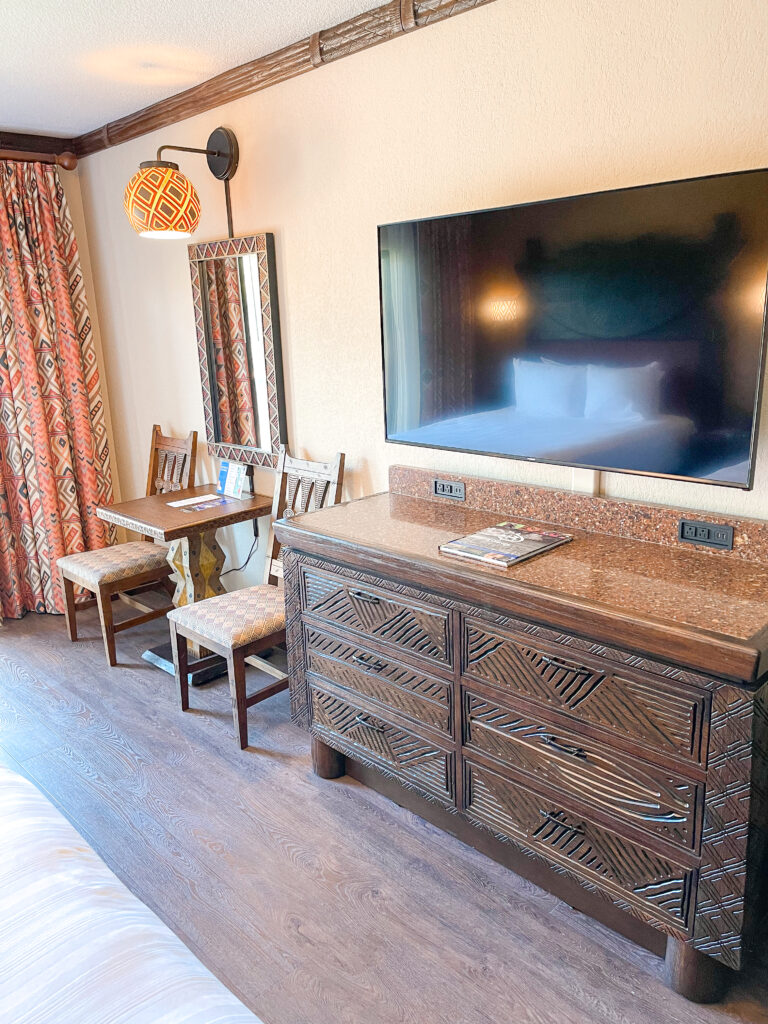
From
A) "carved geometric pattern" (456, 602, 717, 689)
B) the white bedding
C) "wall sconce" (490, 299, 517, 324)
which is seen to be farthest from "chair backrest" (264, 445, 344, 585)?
the white bedding

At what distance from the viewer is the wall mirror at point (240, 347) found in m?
3.08

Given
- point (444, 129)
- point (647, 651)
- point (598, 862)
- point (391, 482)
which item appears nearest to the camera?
point (647, 651)

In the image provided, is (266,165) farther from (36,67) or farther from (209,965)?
(209,965)

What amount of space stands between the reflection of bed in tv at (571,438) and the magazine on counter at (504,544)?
216 millimetres

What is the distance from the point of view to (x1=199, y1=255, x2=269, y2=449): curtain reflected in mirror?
3.16 metres

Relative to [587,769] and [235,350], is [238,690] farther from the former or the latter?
[235,350]

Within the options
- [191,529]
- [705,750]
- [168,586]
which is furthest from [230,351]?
[705,750]

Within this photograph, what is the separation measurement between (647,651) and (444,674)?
60cm

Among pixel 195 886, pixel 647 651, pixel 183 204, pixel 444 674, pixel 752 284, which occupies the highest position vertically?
pixel 183 204

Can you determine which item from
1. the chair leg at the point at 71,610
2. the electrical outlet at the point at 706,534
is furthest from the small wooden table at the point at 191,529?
the electrical outlet at the point at 706,534

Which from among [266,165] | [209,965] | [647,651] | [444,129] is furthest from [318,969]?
[266,165]

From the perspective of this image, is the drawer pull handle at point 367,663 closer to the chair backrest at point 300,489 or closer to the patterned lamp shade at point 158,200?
the chair backrest at point 300,489

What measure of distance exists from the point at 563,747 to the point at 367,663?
0.65m

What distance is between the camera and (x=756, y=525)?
1775 mm
